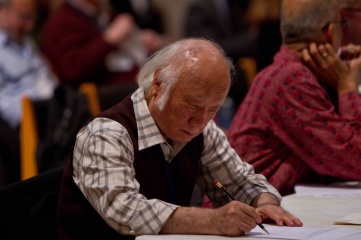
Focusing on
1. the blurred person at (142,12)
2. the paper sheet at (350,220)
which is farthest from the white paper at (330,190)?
the blurred person at (142,12)

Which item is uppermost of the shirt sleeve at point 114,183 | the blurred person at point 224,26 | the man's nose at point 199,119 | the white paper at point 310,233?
the man's nose at point 199,119

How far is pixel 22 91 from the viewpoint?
544 centimetres

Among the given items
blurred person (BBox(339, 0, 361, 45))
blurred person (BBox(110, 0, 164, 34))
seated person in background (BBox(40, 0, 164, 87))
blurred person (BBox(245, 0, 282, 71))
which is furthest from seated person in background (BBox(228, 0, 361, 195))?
blurred person (BBox(110, 0, 164, 34))

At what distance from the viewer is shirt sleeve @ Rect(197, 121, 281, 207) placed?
106 inches

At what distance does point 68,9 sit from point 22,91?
0.64 metres

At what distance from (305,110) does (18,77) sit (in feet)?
9.37

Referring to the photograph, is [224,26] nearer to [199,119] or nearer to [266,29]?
[266,29]

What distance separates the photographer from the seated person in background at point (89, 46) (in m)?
5.52

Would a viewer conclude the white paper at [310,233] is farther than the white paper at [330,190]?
No

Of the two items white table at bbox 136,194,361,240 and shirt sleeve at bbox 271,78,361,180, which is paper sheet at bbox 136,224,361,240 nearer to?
white table at bbox 136,194,361,240

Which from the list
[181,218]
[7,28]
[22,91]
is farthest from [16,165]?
[181,218]

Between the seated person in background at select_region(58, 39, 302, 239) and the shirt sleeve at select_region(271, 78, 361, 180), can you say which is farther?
the shirt sleeve at select_region(271, 78, 361, 180)

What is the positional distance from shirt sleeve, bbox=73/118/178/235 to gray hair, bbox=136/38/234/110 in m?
0.17

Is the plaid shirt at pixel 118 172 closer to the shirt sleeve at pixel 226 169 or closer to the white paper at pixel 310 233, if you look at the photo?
the shirt sleeve at pixel 226 169
